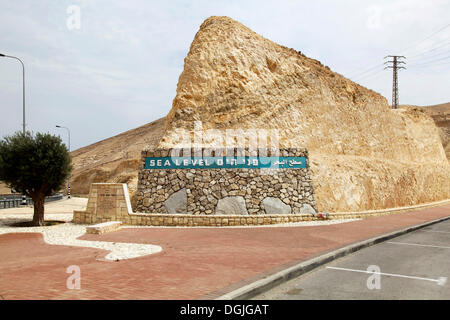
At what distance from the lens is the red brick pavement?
5941 mm

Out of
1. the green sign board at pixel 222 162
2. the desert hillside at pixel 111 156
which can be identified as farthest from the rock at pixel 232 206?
the desert hillside at pixel 111 156

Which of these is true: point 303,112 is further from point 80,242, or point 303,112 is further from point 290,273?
point 290,273

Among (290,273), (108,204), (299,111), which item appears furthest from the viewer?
(299,111)

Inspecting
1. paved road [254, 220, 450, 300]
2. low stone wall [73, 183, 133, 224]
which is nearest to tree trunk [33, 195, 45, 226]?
low stone wall [73, 183, 133, 224]

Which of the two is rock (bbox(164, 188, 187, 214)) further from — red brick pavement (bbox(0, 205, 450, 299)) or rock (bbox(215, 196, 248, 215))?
red brick pavement (bbox(0, 205, 450, 299))

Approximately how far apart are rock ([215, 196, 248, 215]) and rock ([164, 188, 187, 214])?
4.79 feet

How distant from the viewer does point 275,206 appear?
52.6 ft

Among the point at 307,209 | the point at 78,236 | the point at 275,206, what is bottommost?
the point at 78,236

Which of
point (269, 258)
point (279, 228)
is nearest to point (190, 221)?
point (279, 228)

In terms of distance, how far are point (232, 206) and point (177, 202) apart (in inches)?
92.9

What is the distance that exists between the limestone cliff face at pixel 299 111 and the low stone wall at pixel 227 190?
2.24 m

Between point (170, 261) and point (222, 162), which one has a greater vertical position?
point (222, 162)

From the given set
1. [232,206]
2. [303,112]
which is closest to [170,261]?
[232,206]

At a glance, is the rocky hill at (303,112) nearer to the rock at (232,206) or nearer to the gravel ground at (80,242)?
the rock at (232,206)
